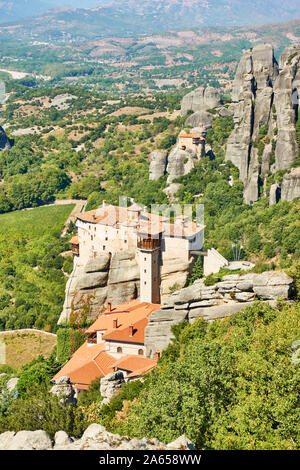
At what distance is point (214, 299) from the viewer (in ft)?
102

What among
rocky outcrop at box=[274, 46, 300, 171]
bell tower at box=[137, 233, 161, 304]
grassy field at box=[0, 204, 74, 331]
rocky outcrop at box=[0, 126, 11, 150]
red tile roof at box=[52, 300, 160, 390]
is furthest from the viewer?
rocky outcrop at box=[0, 126, 11, 150]


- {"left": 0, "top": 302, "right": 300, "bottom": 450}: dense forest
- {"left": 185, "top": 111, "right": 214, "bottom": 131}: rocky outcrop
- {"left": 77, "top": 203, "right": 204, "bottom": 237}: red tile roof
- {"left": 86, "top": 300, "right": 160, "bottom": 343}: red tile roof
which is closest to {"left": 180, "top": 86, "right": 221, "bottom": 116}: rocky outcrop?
{"left": 185, "top": 111, "right": 214, "bottom": 131}: rocky outcrop

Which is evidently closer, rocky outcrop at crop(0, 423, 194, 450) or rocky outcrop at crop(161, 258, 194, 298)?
rocky outcrop at crop(0, 423, 194, 450)

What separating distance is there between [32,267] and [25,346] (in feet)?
70.3

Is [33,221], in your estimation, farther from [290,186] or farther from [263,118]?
[290,186]

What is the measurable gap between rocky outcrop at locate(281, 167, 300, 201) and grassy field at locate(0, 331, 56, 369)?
2519 cm

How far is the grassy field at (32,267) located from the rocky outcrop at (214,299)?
1707 cm

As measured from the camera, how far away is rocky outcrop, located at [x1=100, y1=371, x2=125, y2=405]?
96.6 feet

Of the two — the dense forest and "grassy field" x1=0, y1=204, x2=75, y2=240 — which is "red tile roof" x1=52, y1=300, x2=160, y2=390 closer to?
the dense forest

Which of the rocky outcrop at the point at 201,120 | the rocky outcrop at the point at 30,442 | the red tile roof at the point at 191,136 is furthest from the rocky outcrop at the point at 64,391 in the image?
the rocky outcrop at the point at 201,120

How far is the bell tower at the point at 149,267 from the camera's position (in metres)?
39.5

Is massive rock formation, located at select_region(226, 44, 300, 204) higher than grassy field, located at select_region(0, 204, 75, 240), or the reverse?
massive rock formation, located at select_region(226, 44, 300, 204)
